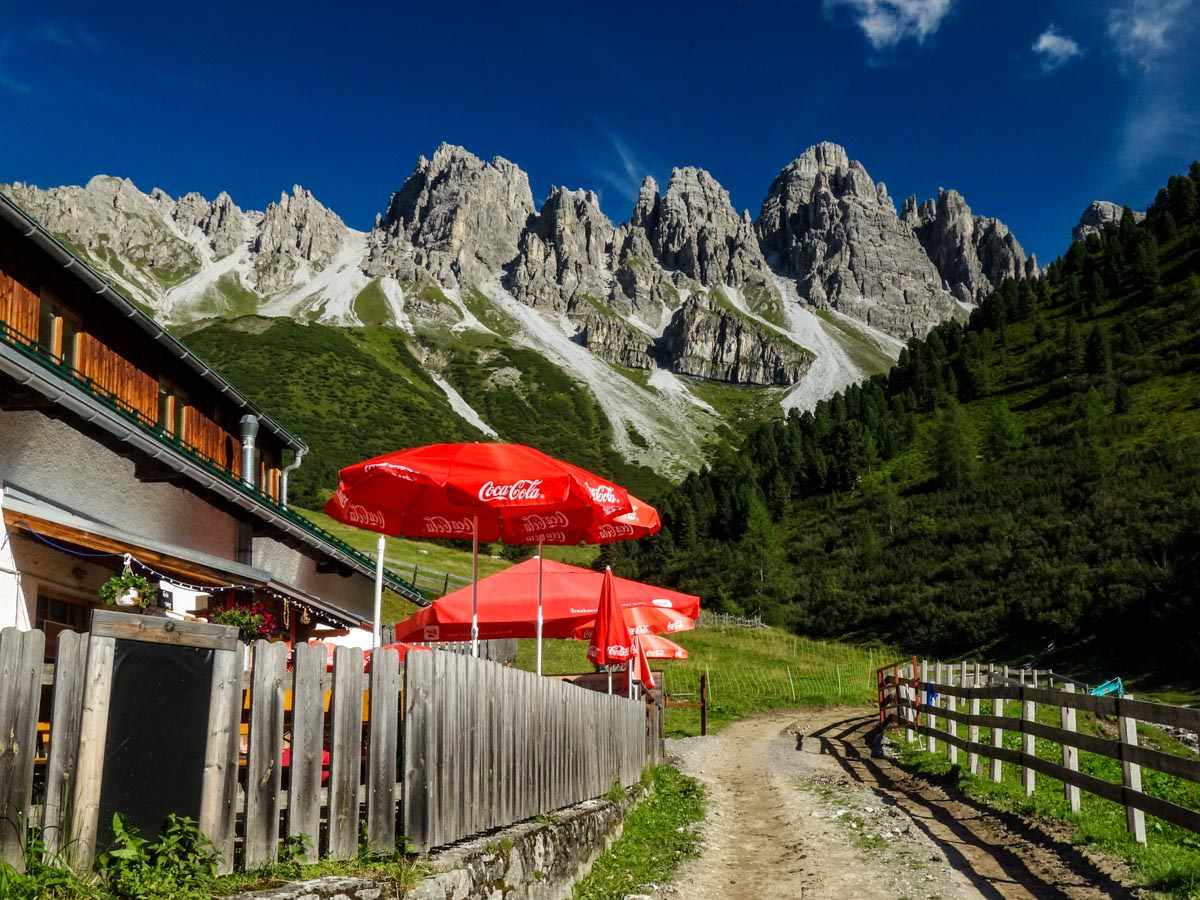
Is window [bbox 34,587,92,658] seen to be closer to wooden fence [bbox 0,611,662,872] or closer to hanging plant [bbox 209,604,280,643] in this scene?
hanging plant [bbox 209,604,280,643]

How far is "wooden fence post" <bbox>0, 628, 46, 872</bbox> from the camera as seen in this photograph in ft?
10.6

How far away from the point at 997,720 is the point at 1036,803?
6.37 ft

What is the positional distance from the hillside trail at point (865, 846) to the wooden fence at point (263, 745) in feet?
9.45

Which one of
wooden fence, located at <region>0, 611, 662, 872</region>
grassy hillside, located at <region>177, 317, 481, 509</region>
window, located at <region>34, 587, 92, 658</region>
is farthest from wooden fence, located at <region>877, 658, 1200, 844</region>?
grassy hillside, located at <region>177, 317, 481, 509</region>

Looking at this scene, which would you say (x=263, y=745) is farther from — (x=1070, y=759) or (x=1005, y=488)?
(x=1005, y=488)

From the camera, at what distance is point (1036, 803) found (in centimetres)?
965

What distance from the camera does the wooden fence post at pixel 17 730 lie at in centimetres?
324

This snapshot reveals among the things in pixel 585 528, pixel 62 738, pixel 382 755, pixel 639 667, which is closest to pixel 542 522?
pixel 585 528

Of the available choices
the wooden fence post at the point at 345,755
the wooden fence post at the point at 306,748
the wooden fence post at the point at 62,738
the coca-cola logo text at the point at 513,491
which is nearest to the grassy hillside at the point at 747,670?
the coca-cola logo text at the point at 513,491

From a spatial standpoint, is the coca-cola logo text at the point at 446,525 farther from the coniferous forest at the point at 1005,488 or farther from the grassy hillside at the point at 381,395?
the grassy hillside at the point at 381,395

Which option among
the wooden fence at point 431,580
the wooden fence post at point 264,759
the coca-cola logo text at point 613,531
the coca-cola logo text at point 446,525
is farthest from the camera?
the wooden fence at point 431,580

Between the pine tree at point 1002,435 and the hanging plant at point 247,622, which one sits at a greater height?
the pine tree at point 1002,435

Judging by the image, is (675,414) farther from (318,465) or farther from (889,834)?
(889,834)

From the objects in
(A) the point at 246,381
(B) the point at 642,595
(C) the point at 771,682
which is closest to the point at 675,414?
(A) the point at 246,381
